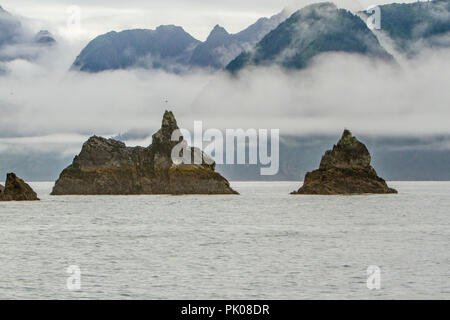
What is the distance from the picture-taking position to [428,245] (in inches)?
3243

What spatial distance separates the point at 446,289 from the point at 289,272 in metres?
13.6

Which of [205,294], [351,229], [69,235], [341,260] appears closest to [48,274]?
[205,294]

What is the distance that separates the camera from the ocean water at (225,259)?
52.1m

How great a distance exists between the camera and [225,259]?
229ft

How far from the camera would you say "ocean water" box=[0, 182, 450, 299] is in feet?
171

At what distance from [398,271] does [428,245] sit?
23.1 metres

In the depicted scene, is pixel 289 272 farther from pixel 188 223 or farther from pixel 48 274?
pixel 188 223
